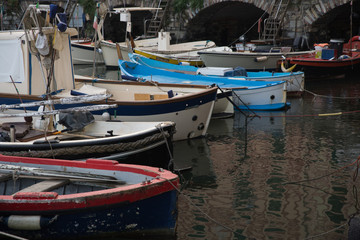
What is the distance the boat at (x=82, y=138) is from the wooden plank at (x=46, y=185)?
33.8 inches

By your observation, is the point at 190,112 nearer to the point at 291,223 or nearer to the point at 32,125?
the point at 32,125

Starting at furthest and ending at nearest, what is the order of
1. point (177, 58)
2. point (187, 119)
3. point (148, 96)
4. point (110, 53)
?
point (110, 53)
point (177, 58)
point (148, 96)
point (187, 119)

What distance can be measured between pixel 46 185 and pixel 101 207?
2.94ft

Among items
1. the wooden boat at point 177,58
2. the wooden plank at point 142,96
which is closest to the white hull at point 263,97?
the wooden plank at point 142,96

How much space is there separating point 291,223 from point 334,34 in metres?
21.3

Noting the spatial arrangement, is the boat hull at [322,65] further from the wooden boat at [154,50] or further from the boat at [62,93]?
the boat at [62,93]

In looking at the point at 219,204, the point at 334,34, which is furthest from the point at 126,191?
the point at 334,34

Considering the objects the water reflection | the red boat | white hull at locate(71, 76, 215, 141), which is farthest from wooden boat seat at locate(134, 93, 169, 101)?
the red boat

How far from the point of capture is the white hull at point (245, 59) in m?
19.5

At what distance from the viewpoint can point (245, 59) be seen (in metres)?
19.5

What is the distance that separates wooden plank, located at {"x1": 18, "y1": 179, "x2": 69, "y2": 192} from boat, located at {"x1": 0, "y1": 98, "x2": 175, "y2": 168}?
86 centimetres

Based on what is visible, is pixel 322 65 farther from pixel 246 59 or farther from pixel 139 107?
pixel 139 107

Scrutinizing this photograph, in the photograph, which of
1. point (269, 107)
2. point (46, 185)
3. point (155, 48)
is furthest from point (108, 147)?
point (155, 48)

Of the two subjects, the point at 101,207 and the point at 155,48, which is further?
the point at 155,48
